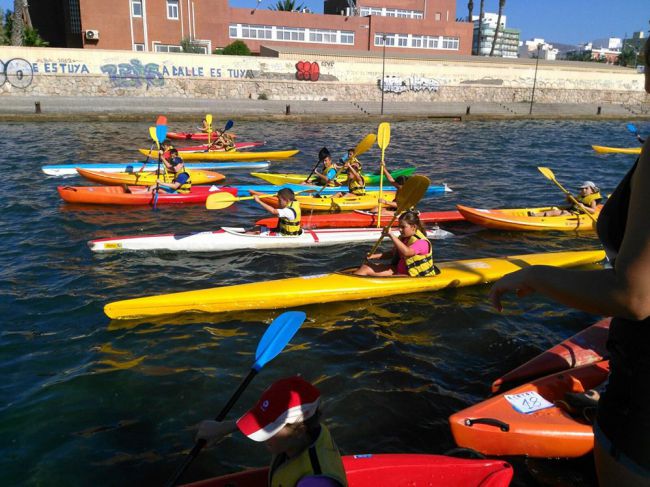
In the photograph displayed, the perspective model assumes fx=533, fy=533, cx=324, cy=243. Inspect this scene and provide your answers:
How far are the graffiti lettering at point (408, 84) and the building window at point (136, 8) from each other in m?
16.1


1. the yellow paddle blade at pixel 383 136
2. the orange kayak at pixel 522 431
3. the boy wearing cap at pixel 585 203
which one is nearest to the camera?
the orange kayak at pixel 522 431

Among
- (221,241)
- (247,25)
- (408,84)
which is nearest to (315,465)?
(221,241)

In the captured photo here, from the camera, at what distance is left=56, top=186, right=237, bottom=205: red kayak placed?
11.7 meters

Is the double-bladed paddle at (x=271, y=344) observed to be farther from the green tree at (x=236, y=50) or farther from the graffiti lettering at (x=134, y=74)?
the green tree at (x=236, y=50)

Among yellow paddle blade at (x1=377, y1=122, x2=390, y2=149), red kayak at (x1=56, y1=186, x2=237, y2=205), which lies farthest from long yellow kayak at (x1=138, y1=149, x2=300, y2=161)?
yellow paddle blade at (x1=377, y1=122, x2=390, y2=149)

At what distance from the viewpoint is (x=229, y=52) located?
34.3 meters

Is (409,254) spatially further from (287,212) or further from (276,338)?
(276,338)

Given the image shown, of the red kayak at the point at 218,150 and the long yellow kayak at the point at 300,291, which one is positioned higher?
the red kayak at the point at 218,150

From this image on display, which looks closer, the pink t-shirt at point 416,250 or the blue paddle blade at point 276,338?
the blue paddle blade at point 276,338

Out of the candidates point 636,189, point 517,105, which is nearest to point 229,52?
point 517,105

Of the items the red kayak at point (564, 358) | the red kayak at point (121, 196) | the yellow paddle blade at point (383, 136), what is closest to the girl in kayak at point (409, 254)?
the red kayak at point (564, 358)

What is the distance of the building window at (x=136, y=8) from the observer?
34281mm

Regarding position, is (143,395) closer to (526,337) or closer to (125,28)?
(526,337)

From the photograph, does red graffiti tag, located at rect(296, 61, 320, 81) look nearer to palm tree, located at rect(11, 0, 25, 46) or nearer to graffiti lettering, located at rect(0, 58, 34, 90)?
graffiti lettering, located at rect(0, 58, 34, 90)
